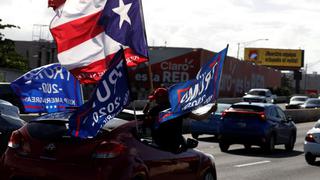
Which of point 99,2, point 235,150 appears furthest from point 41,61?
point 99,2

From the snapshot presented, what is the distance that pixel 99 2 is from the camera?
9047 millimetres

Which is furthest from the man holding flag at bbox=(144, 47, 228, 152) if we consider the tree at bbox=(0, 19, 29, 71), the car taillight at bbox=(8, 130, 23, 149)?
the tree at bbox=(0, 19, 29, 71)

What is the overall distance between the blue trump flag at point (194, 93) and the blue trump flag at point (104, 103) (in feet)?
2.88

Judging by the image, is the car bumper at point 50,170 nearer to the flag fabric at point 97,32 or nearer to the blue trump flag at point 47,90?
the blue trump flag at point 47,90

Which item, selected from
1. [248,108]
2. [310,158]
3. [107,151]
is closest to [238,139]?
[248,108]

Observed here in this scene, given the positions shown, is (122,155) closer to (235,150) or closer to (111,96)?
(111,96)

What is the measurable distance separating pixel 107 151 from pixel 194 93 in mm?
1357

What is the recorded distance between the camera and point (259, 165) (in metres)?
17.0

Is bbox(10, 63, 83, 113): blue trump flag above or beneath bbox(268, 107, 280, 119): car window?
above

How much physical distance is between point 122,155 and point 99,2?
2622 mm

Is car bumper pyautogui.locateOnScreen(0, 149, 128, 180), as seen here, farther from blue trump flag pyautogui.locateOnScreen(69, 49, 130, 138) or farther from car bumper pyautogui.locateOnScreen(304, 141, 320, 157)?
car bumper pyautogui.locateOnScreen(304, 141, 320, 157)

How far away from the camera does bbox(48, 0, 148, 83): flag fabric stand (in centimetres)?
856

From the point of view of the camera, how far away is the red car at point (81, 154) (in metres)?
7.22

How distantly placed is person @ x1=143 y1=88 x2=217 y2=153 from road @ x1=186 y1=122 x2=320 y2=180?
17.2 feet
